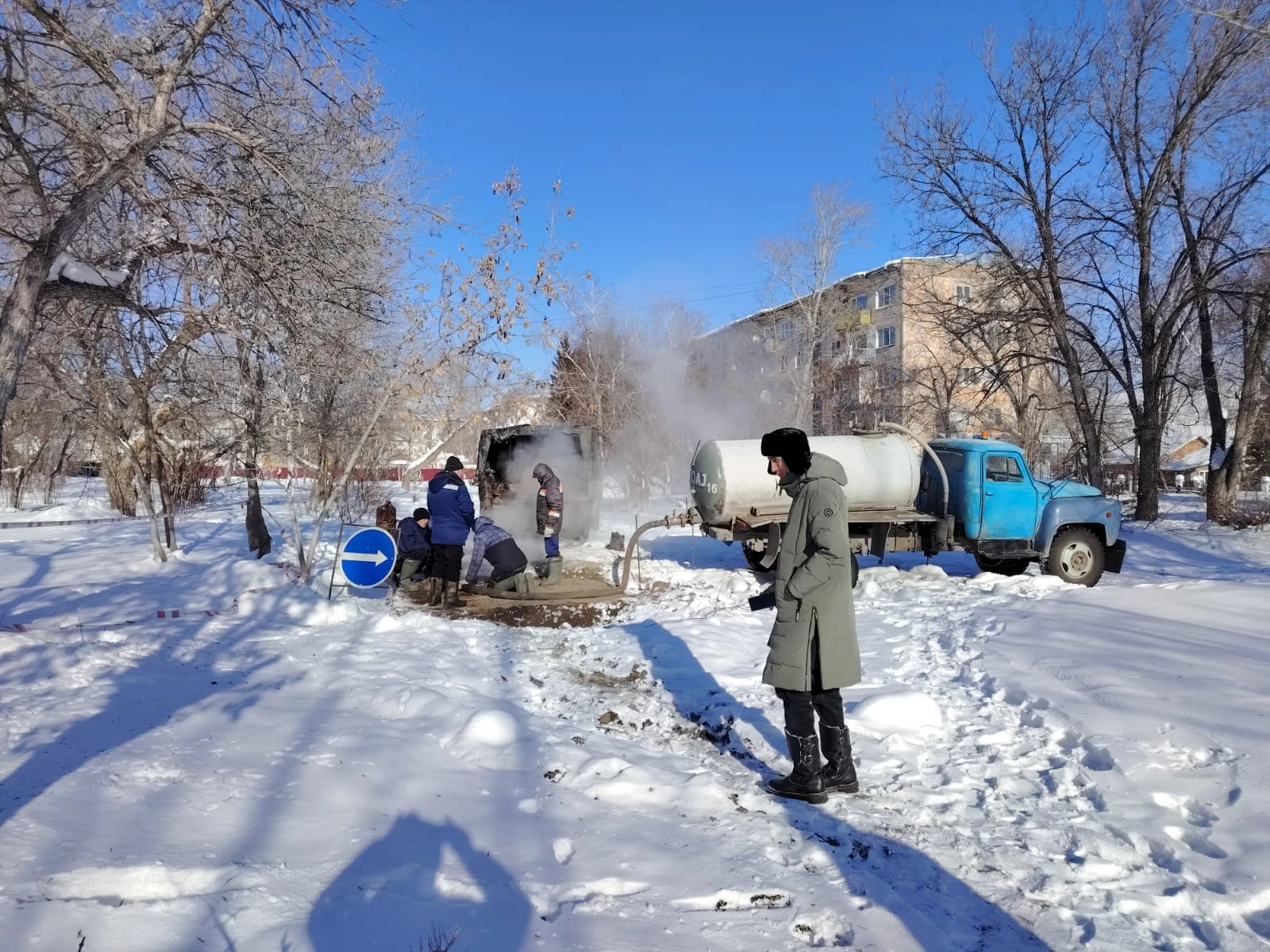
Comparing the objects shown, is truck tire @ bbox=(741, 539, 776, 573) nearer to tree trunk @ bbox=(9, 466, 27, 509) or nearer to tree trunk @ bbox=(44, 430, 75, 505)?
tree trunk @ bbox=(44, 430, 75, 505)

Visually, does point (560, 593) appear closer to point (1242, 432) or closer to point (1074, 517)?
point (1074, 517)

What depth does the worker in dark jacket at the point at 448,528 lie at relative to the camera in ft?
31.0

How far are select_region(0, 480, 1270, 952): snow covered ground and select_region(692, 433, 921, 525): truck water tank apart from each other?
409cm

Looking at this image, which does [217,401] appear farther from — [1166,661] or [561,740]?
[1166,661]

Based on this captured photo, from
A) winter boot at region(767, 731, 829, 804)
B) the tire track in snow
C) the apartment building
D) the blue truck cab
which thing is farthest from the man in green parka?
the apartment building

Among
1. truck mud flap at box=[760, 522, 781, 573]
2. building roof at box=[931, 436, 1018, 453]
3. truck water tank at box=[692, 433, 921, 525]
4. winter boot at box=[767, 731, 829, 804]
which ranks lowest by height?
winter boot at box=[767, 731, 829, 804]

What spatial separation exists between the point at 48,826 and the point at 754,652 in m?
5.54

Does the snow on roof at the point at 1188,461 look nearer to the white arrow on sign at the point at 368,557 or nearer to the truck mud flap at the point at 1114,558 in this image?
the truck mud flap at the point at 1114,558

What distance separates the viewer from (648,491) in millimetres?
29625

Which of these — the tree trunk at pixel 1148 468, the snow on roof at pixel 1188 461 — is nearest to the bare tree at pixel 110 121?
the tree trunk at pixel 1148 468

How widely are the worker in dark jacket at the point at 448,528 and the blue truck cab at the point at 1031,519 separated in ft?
23.1

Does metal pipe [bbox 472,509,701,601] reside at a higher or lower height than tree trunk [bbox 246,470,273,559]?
lower

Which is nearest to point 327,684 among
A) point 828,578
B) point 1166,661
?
point 828,578

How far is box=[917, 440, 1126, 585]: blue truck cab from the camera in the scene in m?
11.5
